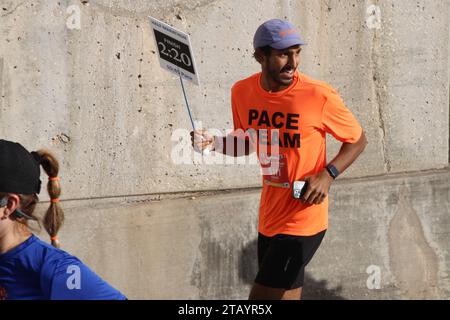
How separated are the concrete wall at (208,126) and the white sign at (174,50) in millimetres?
664

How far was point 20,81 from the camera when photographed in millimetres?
5438

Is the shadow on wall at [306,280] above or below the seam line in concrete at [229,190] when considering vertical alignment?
below

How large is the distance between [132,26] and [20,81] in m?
0.78

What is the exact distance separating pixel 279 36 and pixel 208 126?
1428 millimetres

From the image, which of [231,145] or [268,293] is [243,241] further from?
[268,293]

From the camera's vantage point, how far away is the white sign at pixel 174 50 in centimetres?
475

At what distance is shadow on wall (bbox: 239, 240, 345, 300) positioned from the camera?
5965 mm

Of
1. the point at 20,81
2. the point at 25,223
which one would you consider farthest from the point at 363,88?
the point at 25,223

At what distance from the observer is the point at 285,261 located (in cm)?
458

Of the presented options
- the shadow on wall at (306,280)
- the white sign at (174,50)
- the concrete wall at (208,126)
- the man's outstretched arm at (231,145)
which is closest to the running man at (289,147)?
the man's outstretched arm at (231,145)

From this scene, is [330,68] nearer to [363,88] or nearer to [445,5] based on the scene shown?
[363,88]
